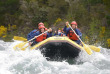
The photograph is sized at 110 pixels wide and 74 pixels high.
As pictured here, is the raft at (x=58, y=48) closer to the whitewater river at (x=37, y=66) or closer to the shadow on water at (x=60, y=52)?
the shadow on water at (x=60, y=52)

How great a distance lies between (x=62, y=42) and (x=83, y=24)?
30.4 feet

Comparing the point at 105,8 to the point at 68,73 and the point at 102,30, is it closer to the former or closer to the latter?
the point at 102,30

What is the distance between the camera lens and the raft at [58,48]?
6.84 meters

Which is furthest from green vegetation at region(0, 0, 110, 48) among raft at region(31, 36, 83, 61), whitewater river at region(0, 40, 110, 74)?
whitewater river at region(0, 40, 110, 74)

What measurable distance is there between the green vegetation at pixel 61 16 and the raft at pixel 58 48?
15.7ft

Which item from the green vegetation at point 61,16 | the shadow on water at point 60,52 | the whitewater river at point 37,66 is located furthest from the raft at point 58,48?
the green vegetation at point 61,16

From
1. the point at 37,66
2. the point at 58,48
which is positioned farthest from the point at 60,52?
the point at 37,66

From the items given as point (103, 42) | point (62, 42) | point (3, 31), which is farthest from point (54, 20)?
point (62, 42)

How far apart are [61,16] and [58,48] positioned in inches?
474

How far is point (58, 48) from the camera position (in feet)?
22.9

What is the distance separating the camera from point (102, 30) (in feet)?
44.1

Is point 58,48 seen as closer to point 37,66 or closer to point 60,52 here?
point 60,52

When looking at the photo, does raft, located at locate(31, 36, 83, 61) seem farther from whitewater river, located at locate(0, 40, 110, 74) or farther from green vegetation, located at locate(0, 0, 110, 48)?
green vegetation, located at locate(0, 0, 110, 48)

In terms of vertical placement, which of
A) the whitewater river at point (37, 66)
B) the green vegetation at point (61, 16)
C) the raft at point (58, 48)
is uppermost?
the green vegetation at point (61, 16)
